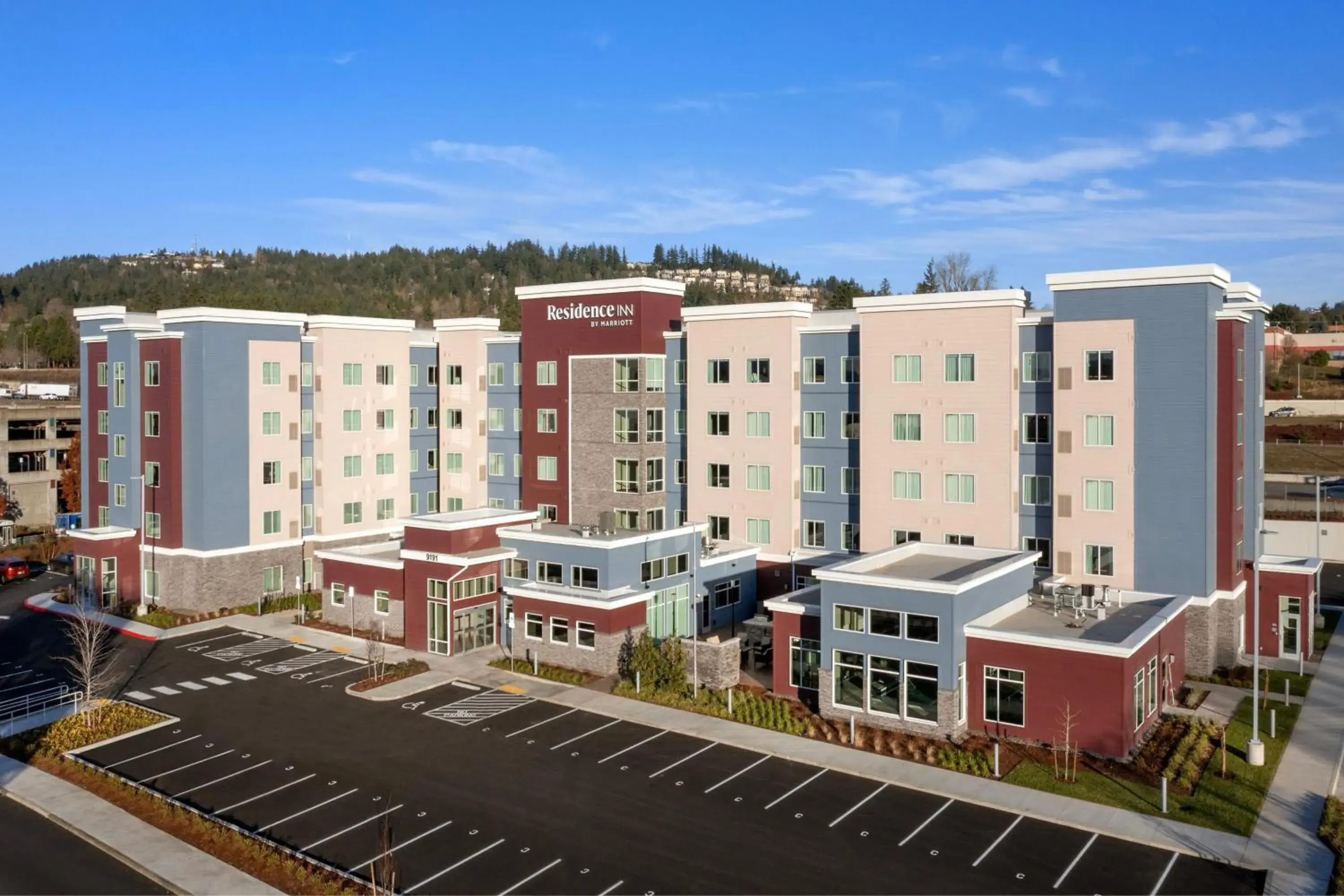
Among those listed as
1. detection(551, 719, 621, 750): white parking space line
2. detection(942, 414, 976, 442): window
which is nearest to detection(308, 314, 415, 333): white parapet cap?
detection(551, 719, 621, 750): white parking space line

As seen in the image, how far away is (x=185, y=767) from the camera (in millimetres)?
29953

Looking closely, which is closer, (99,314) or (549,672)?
(549,672)

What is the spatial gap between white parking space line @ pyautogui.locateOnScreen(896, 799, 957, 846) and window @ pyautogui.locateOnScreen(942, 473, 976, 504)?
709 inches

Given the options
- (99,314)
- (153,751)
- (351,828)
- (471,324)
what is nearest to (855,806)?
(351,828)

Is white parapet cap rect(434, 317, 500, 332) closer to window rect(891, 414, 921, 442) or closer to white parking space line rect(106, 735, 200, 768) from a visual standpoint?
window rect(891, 414, 921, 442)

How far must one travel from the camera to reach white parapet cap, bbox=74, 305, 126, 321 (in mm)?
53938

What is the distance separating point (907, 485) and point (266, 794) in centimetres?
2818

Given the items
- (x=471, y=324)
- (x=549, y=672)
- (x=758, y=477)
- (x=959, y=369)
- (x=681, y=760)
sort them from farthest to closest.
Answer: (x=471, y=324) < (x=758, y=477) < (x=959, y=369) < (x=549, y=672) < (x=681, y=760)

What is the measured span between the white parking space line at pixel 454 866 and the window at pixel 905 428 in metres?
25.9

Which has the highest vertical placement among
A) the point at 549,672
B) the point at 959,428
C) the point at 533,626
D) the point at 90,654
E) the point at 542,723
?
the point at 959,428

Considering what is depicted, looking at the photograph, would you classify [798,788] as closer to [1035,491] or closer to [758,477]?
[1035,491]

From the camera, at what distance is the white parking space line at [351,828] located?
2444 cm

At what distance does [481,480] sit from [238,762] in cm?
2904

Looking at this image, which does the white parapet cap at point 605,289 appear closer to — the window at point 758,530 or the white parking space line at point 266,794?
the window at point 758,530
